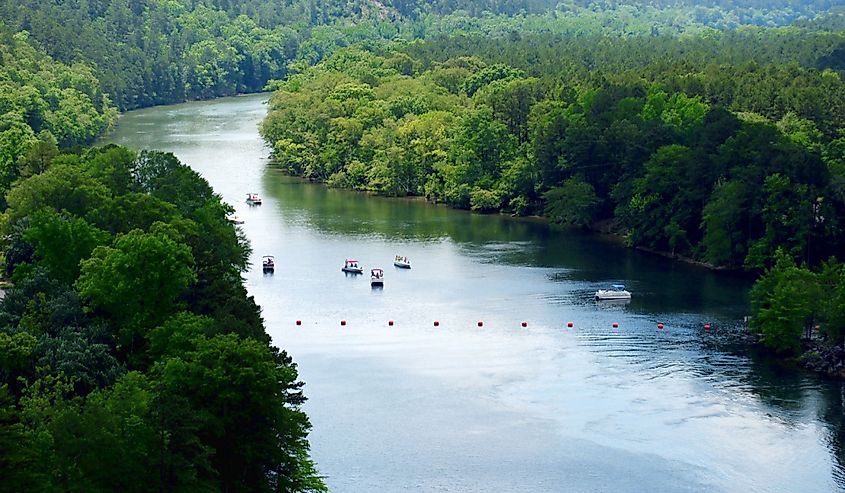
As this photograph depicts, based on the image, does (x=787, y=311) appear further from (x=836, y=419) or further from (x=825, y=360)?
(x=836, y=419)

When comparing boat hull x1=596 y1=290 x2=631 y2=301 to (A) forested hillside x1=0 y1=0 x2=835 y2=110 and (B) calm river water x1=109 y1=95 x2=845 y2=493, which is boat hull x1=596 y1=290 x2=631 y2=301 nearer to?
(B) calm river water x1=109 y1=95 x2=845 y2=493

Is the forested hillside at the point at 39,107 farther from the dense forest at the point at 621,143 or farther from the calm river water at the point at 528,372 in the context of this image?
the dense forest at the point at 621,143

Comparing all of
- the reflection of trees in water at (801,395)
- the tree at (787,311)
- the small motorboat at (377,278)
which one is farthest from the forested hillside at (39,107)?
the reflection of trees in water at (801,395)

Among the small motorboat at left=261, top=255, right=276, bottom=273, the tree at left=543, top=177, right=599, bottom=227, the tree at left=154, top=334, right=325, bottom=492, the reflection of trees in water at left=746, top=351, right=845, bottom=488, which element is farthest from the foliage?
the tree at left=154, top=334, right=325, bottom=492

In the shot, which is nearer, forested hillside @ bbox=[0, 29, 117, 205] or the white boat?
the white boat

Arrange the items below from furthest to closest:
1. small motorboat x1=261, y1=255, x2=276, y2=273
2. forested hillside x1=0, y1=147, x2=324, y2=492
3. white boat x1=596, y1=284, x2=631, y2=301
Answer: small motorboat x1=261, y1=255, x2=276, y2=273
white boat x1=596, y1=284, x2=631, y2=301
forested hillside x1=0, y1=147, x2=324, y2=492

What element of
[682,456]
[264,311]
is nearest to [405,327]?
[264,311]
